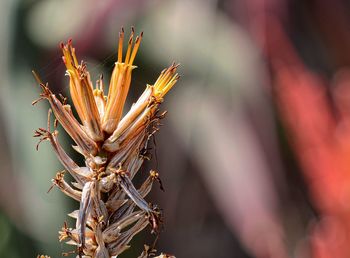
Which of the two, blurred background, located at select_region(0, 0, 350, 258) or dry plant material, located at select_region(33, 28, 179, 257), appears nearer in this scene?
dry plant material, located at select_region(33, 28, 179, 257)

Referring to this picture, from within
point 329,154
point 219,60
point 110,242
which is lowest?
point 329,154

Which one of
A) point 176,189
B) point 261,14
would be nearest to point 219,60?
point 261,14

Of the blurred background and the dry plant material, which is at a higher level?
the dry plant material

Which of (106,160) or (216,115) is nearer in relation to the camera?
(106,160)

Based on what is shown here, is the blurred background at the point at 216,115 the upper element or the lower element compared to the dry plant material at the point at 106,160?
lower

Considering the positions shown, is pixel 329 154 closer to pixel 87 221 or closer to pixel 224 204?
pixel 224 204
